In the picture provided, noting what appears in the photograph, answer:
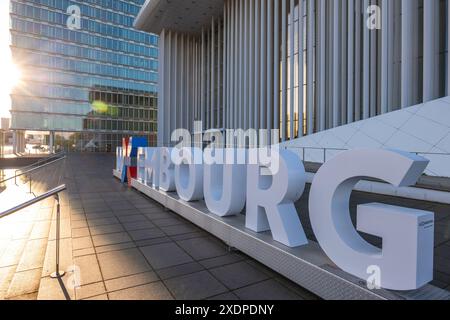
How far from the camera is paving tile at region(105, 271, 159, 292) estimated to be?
3.71 m

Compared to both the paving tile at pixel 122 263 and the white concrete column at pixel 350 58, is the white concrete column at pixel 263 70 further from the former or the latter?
the paving tile at pixel 122 263

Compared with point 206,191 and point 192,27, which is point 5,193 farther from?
point 192,27

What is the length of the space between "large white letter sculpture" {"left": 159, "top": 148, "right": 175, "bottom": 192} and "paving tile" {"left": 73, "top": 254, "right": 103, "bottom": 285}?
370 cm

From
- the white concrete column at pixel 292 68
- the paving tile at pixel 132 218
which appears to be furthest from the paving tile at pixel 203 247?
the white concrete column at pixel 292 68

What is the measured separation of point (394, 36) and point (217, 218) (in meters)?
15.0

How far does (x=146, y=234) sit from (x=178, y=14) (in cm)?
3122

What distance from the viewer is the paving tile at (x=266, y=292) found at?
3459 millimetres

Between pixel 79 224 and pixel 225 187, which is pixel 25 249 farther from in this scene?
pixel 225 187

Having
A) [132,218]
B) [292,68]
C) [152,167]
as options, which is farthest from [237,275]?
[292,68]

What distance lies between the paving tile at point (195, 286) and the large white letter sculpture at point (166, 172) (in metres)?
4.43

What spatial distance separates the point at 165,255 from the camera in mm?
4773

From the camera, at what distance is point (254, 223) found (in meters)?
4.78

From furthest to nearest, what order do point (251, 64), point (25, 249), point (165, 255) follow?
point (251, 64), point (25, 249), point (165, 255)
